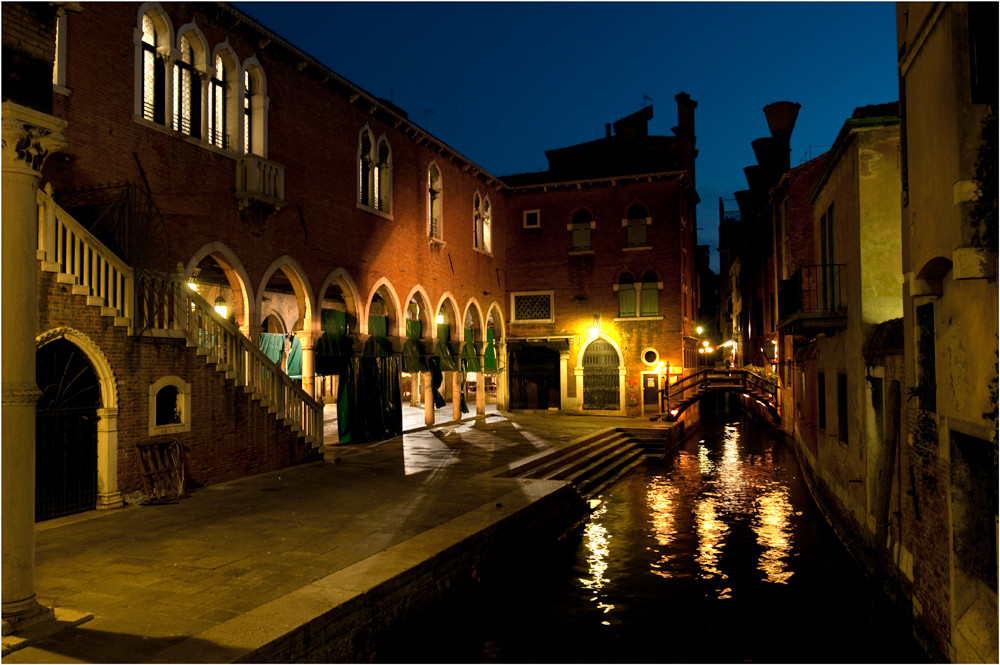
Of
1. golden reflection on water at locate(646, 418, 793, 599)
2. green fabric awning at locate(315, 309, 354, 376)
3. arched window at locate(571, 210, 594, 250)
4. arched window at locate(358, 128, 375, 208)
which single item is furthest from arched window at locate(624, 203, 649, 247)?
green fabric awning at locate(315, 309, 354, 376)

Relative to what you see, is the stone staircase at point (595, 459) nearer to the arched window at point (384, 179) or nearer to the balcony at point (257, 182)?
the balcony at point (257, 182)

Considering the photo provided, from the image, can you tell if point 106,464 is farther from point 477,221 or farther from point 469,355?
point 477,221

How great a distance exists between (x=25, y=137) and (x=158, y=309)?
6.12m

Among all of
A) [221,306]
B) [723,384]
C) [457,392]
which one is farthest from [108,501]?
[723,384]

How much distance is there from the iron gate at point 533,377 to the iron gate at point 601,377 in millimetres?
1405

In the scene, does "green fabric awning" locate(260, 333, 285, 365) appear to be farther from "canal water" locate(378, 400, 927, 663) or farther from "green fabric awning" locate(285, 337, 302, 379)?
"canal water" locate(378, 400, 927, 663)

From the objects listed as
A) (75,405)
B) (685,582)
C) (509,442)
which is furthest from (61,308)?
(509,442)

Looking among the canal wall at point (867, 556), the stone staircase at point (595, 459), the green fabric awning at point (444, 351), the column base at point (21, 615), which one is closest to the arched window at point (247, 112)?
the stone staircase at point (595, 459)

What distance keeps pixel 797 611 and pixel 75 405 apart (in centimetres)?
998

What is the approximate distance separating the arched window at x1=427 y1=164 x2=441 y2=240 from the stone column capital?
17521 mm

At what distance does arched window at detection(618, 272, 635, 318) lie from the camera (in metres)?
28.2

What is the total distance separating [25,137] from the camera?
5.59 meters

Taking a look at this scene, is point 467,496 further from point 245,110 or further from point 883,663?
point 245,110

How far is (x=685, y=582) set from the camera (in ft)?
33.1
